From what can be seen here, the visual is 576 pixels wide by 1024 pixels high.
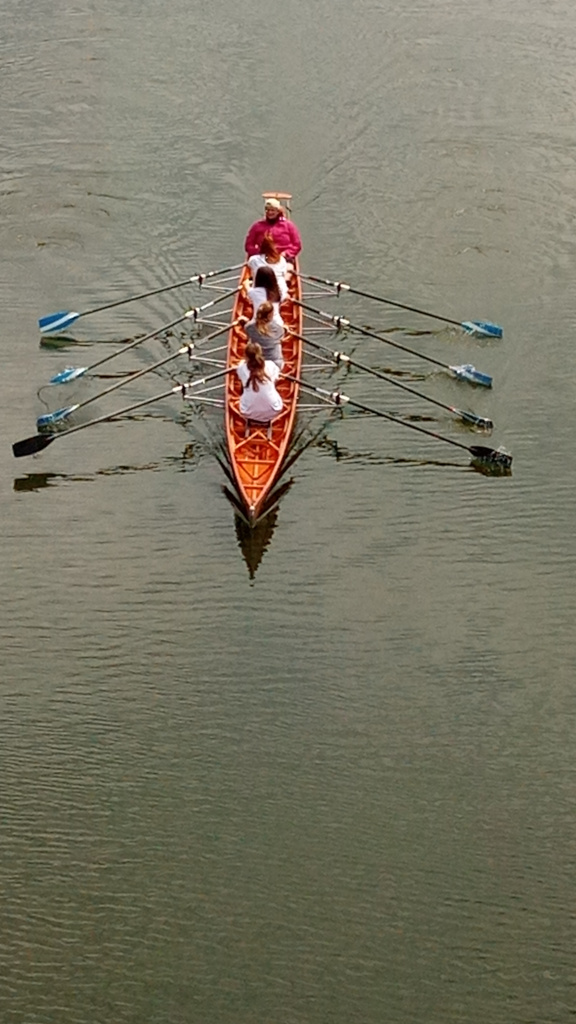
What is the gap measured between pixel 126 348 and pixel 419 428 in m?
3.55

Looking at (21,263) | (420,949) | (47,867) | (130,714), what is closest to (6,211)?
(21,263)

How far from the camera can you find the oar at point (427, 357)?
54.8 ft

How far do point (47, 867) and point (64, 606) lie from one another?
3.08 m

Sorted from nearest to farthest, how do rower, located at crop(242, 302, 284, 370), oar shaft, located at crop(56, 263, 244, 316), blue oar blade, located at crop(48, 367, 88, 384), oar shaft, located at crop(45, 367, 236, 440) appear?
1. rower, located at crop(242, 302, 284, 370)
2. oar shaft, located at crop(45, 367, 236, 440)
3. blue oar blade, located at crop(48, 367, 88, 384)
4. oar shaft, located at crop(56, 263, 244, 316)

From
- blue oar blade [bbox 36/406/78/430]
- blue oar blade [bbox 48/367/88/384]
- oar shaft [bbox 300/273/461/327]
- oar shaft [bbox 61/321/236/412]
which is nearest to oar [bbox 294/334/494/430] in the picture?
oar shaft [bbox 300/273/461/327]

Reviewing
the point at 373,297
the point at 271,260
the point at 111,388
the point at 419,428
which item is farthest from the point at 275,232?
the point at 419,428

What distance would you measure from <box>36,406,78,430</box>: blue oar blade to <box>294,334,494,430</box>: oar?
269 centimetres

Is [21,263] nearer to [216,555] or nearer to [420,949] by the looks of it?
[216,555]

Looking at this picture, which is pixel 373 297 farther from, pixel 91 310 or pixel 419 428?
pixel 91 310

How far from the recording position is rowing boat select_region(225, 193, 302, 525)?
14.7 meters

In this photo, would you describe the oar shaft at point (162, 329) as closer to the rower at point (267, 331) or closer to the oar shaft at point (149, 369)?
the oar shaft at point (149, 369)

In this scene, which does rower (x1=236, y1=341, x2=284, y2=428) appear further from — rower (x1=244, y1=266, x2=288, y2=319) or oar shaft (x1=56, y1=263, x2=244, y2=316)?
oar shaft (x1=56, y1=263, x2=244, y2=316)

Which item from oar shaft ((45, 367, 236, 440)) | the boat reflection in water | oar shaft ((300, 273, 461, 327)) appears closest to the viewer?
the boat reflection in water

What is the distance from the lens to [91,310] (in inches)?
712
